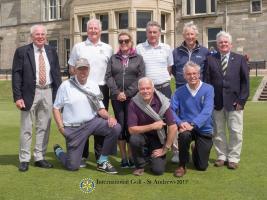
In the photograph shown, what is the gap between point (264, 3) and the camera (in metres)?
29.7

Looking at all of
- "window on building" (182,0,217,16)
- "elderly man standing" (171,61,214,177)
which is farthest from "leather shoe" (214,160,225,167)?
"window on building" (182,0,217,16)

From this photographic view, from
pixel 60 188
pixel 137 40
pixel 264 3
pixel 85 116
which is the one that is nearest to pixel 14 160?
pixel 85 116

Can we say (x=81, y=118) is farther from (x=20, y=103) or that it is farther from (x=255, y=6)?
(x=255, y=6)

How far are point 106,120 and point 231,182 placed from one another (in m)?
2.18

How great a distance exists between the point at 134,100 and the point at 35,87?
65.3 inches

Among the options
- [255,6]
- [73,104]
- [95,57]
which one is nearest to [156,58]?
[95,57]

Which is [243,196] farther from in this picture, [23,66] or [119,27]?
A: [119,27]

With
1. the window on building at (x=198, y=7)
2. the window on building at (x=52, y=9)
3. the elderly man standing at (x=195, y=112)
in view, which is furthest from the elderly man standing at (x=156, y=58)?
the window on building at (x=52, y=9)

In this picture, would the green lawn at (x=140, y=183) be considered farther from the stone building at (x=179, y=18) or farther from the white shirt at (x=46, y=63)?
the stone building at (x=179, y=18)

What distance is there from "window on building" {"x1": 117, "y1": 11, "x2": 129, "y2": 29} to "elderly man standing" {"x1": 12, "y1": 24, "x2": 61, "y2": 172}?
2418cm

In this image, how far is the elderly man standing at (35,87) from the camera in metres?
6.90

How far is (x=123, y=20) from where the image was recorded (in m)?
31.2

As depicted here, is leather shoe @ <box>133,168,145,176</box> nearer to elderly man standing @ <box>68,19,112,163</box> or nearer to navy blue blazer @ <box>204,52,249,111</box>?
elderly man standing @ <box>68,19,112,163</box>

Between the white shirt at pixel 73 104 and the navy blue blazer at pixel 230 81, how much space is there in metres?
1.98
